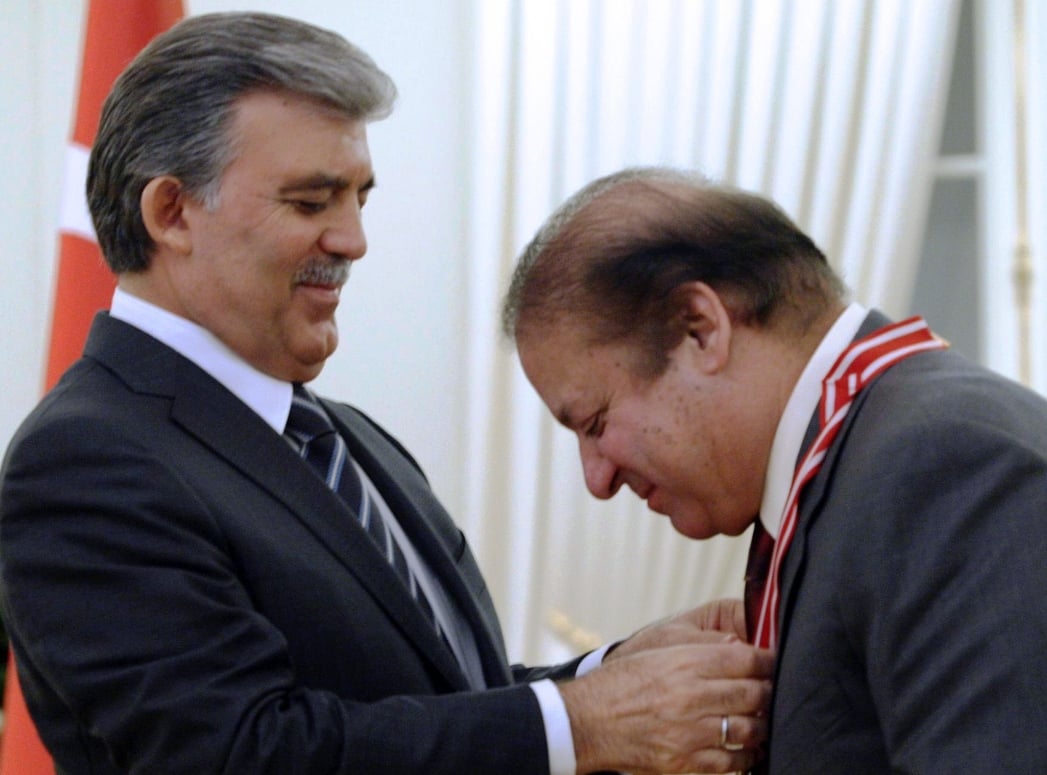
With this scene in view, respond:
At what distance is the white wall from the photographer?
3.91 metres

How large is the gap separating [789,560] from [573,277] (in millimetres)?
379

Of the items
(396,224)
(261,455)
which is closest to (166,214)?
(261,455)

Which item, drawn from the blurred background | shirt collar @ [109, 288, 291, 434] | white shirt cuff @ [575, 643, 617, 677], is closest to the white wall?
the blurred background

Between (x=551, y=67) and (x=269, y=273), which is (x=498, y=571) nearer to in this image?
(x=551, y=67)

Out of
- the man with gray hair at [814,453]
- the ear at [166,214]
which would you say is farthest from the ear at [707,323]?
the ear at [166,214]

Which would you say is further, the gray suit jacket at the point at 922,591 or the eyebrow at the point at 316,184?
the eyebrow at the point at 316,184

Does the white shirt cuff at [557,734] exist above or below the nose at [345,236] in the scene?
below

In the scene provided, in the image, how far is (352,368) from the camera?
13.1 feet

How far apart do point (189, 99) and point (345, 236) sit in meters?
0.26

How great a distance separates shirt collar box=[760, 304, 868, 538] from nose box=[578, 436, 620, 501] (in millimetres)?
195

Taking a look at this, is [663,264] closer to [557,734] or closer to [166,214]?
[557,734]

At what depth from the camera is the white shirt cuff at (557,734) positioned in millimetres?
1548

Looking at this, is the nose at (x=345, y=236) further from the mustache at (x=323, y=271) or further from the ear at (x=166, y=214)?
the ear at (x=166, y=214)

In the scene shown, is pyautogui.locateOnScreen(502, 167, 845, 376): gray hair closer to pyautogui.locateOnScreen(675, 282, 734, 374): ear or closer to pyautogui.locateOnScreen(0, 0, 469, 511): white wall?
pyautogui.locateOnScreen(675, 282, 734, 374): ear
